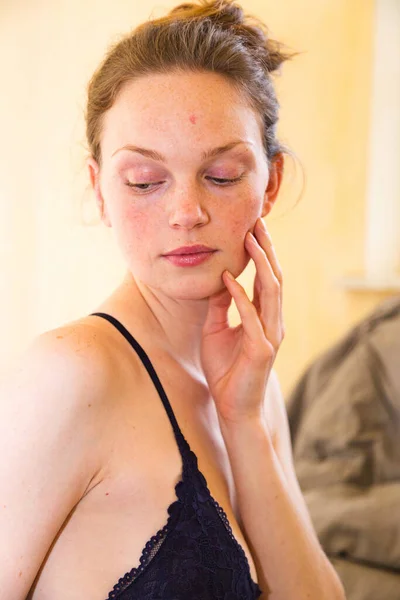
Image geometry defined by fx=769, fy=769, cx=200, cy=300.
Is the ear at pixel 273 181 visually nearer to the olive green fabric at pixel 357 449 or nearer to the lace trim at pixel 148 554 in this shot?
the lace trim at pixel 148 554

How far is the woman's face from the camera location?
1021 millimetres

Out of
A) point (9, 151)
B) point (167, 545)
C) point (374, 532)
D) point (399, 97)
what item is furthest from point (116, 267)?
point (167, 545)

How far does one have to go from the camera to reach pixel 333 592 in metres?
1.24

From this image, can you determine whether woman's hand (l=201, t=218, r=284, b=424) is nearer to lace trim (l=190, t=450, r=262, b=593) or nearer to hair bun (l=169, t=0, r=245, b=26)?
lace trim (l=190, t=450, r=262, b=593)

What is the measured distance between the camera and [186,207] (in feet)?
3.34

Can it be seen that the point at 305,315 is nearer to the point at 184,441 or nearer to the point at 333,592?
the point at 333,592

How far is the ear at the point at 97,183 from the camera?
3.76 ft

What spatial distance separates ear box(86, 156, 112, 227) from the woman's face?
0.04 metres

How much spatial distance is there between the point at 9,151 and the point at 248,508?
228 cm

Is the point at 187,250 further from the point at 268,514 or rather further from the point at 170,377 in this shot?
the point at 268,514

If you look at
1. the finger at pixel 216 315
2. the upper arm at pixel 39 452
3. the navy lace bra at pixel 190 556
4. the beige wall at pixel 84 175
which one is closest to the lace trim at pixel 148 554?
the navy lace bra at pixel 190 556

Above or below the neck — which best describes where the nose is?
above

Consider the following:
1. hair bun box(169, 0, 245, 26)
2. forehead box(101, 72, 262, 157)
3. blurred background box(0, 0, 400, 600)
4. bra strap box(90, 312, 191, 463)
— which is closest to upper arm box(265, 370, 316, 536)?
bra strap box(90, 312, 191, 463)

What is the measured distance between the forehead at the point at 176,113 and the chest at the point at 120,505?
0.33 metres
